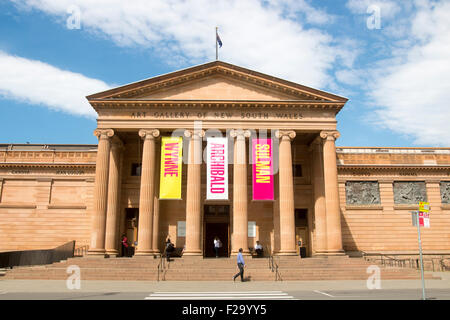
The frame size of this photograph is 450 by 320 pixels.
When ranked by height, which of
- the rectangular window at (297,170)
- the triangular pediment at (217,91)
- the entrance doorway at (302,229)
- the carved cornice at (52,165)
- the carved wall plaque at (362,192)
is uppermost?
the triangular pediment at (217,91)

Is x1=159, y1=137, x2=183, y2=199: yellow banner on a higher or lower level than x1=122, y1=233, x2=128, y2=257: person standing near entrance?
higher

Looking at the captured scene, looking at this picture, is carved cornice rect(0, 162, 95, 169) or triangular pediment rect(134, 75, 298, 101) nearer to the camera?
triangular pediment rect(134, 75, 298, 101)

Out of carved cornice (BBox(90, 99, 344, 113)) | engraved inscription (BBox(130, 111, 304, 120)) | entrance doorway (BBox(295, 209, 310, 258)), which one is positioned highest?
carved cornice (BBox(90, 99, 344, 113))

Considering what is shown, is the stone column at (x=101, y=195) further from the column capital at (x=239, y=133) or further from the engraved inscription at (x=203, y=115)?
the column capital at (x=239, y=133)

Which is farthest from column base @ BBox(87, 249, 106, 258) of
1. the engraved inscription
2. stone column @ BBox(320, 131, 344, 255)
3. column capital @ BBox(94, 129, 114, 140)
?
stone column @ BBox(320, 131, 344, 255)

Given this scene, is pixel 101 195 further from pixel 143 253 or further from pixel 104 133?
pixel 143 253

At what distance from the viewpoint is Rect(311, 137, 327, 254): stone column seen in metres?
28.9

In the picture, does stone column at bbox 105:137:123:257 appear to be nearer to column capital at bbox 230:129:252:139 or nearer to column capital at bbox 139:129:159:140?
column capital at bbox 139:129:159:140

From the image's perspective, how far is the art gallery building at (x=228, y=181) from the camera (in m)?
28.0

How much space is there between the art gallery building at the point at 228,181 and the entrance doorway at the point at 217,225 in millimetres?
83

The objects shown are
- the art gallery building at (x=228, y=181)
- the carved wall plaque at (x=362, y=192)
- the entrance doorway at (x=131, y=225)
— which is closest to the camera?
the art gallery building at (x=228, y=181)

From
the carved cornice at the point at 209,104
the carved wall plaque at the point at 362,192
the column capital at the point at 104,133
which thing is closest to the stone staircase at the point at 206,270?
the column capital at the point at 104,133

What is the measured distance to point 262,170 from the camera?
27.1 metres

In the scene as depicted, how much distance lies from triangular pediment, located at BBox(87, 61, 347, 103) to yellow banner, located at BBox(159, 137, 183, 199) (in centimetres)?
358
